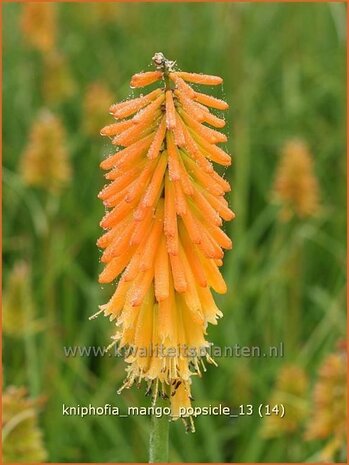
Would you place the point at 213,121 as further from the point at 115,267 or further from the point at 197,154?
the point at 115,267

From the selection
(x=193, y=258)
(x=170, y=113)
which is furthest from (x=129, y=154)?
(x=193, y=258)

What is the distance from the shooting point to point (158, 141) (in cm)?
273

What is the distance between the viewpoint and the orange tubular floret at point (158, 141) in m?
2.70

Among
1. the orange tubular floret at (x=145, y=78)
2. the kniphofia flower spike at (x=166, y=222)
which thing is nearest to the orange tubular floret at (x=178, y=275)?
the kniphofia flower spike at (x=166, y=222)

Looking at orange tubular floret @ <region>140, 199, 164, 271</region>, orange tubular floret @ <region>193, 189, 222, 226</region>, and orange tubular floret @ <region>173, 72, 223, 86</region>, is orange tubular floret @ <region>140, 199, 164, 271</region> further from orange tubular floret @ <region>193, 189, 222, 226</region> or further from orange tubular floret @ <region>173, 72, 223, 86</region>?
orange tubular floret @ <region>173, 72, 223, 86</region>

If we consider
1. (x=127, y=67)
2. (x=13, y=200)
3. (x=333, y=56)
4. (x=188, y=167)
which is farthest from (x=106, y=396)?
(x=333, y=56)

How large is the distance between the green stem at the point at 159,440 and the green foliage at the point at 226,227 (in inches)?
82.9

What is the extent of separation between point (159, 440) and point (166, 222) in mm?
667

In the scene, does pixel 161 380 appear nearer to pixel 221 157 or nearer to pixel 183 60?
pixel 221 157

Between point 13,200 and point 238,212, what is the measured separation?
1.82 metres

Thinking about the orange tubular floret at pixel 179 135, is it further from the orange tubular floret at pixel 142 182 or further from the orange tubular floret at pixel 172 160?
the orange tubular floret at pixel 142 182

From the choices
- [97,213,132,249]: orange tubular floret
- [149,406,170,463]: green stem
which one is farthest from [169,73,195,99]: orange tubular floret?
[149,406,170,463]: green stem

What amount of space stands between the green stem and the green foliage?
2.10m

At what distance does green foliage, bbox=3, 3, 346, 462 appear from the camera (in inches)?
209
